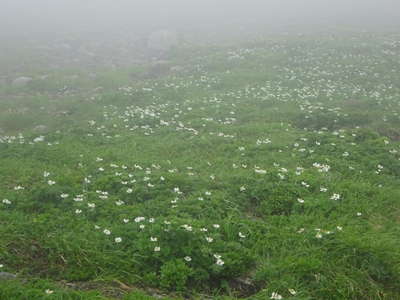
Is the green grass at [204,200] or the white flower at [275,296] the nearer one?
the white flower at [275,296]

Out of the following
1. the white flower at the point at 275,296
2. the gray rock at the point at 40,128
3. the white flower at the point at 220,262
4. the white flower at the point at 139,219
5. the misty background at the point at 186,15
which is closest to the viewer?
the white flower at the point at 275,296

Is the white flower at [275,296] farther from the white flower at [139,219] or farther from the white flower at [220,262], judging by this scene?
the white flower at [139,219]

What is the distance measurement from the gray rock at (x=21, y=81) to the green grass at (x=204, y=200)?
26.7 feet

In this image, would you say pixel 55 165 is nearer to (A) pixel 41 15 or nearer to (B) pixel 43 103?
(B) pixel 43 103

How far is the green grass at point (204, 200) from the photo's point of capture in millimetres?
8031

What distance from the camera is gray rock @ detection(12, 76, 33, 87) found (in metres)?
29.2

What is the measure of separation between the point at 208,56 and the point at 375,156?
23.4 meters

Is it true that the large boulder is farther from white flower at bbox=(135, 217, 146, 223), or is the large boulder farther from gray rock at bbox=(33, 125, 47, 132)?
white flower at bbox=(135, 217, 146, 223)

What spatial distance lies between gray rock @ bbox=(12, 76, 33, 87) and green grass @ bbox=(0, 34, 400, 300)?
26.7 ft

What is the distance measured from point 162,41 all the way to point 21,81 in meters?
22.2

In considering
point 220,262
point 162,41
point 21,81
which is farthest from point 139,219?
point 162,41

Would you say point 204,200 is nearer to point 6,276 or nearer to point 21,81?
point 6,276

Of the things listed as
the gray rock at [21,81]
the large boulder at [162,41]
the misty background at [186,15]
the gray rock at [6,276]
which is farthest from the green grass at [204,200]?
the misty background at [186,15]

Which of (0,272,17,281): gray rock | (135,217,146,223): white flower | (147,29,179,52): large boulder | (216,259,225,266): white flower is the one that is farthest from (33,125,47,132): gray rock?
(147,29,179,52): large boulder
